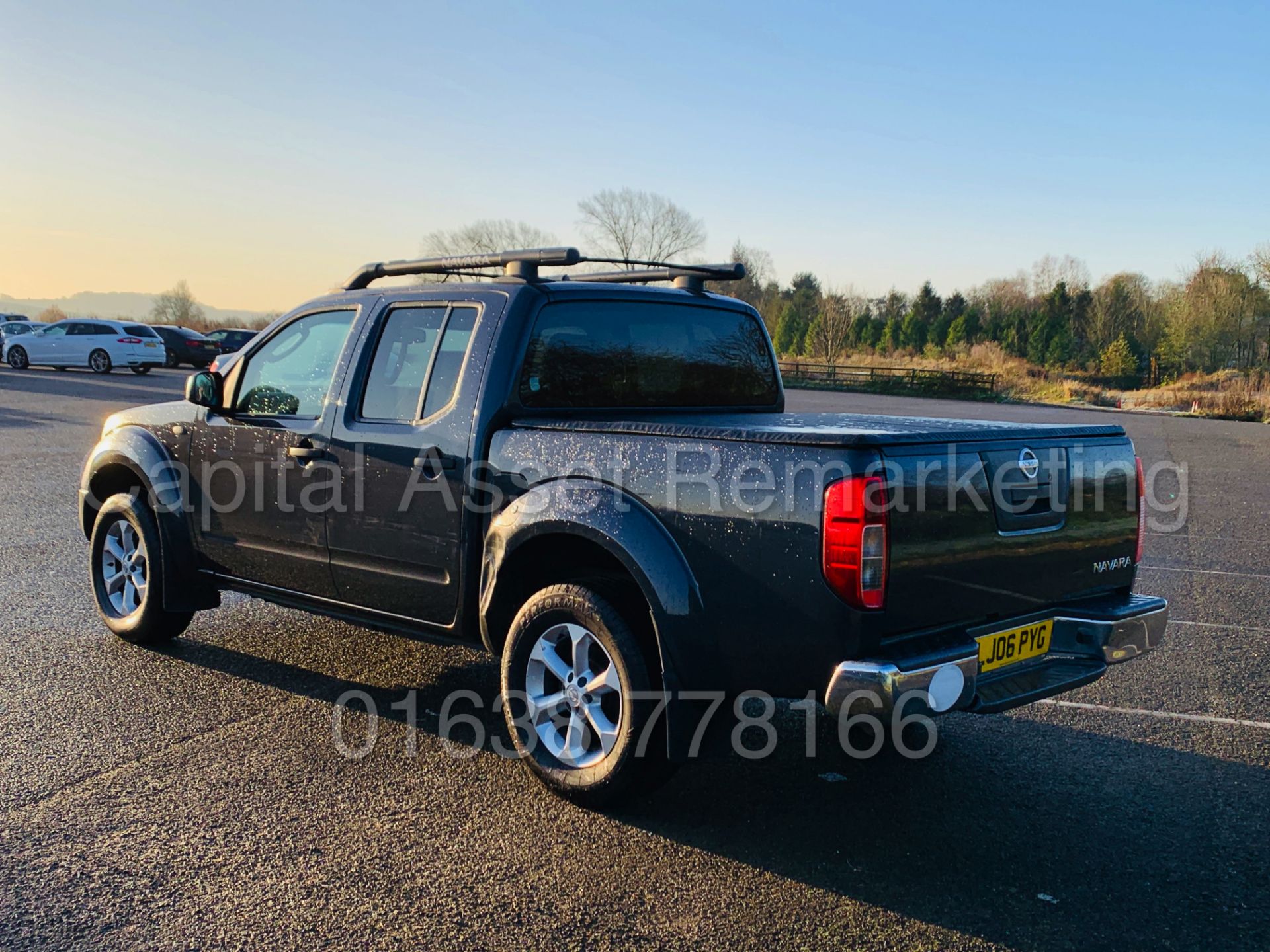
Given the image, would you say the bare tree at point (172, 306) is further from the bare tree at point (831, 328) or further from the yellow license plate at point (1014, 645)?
the yellow license plate at point (1014, 645)

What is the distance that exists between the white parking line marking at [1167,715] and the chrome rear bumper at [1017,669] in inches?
34.0

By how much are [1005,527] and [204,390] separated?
12.2 feet

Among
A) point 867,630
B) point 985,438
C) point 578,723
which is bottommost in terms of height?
point 578,723

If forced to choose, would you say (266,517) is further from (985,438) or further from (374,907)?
(985,438)

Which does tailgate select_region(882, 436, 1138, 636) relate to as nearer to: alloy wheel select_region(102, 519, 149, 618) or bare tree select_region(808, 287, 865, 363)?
alloy wheel select_region(102, 519, 149, 618)

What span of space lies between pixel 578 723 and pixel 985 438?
1.75 meters

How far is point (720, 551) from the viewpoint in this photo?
→ 345 centimetres

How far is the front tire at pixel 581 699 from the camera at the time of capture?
365cm

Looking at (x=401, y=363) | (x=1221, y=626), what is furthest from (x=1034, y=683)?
(x=1221, y=626)

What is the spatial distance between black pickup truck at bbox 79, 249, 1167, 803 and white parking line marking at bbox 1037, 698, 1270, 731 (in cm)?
104

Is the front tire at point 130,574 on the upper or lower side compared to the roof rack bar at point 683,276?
lower

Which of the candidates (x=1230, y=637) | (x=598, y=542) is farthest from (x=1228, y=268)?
(x=598, y=542)

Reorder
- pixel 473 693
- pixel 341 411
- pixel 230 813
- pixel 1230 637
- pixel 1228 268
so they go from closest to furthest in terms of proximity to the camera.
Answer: pixel 230 813 < pixel 341 411 < pixel 473 693 < pixel 1230 637 < pixel 1228 268

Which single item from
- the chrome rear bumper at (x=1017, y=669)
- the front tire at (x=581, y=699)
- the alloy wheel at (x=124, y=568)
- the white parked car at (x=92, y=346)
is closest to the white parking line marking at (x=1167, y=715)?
the chrome rear bumper at (x=1017, y=669)
